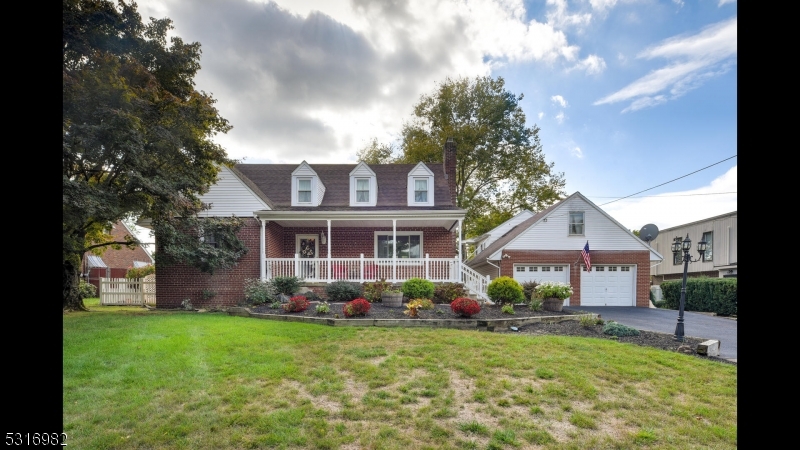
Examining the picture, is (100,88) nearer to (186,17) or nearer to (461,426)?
(186,17)

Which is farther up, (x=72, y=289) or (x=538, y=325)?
(x=72, y=289)

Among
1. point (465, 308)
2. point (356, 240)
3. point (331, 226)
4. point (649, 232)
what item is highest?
point (331, 226)

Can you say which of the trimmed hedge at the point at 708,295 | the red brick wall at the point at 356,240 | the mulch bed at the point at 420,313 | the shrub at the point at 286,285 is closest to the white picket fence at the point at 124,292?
the red brick wall at the point at 356,240

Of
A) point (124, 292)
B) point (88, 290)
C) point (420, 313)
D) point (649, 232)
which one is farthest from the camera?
point (88, 290)

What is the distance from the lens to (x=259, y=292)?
10984 millimetres

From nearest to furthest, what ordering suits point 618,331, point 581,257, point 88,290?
1. point 618,331
2. point 581,257
3. point 88,290

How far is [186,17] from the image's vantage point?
157 inches

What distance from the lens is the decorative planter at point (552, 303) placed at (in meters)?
10.3

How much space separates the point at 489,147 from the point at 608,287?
12.4 m

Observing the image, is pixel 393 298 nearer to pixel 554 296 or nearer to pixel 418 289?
pixel 418 289

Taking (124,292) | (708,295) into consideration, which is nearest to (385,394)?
(124,292)

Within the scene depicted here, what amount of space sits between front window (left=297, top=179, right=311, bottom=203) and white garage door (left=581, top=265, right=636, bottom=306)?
507 inches

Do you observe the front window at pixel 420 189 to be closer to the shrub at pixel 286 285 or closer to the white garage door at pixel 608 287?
the shrub at pixel 286 285
